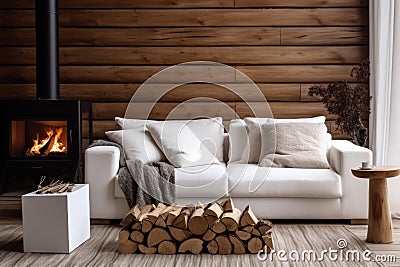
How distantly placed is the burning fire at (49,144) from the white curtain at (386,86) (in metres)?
2.85

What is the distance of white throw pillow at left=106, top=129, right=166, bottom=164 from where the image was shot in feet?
19.1

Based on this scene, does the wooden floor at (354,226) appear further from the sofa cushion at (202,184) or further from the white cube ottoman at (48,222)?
the white cube ottoman at (48,222)

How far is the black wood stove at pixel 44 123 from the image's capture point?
621 centimetres

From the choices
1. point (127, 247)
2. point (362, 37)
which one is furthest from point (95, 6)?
point (127, 247)

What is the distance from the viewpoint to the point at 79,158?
Result: 20.4ft

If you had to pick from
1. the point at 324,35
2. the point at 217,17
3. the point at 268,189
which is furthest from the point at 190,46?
the point at 268,189

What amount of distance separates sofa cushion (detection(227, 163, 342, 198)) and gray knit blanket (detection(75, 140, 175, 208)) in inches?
19.2

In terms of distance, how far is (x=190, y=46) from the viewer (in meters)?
6.86

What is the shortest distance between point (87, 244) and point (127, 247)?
404mm

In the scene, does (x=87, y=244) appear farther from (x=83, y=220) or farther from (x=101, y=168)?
(x=101, y=168)

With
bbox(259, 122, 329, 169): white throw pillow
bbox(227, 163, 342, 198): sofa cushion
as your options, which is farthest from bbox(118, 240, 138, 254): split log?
bbox(259, 122, 329, 169): white throw pillow

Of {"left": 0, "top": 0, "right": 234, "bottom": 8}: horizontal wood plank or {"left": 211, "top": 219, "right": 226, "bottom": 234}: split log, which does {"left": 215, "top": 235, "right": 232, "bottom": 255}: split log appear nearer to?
{"left": 211, "top": 219, "right": 226, "bottom": 234}: split log

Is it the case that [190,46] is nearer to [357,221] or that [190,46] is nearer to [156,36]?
[156,36]

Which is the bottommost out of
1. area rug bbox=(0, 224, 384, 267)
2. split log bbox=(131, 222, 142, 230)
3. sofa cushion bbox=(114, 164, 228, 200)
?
area rug bbox=(0, 224, 384, 267)
